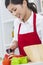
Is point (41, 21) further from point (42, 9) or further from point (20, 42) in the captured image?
point (42, 9)

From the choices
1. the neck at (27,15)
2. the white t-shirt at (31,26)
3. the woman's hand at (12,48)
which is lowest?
the woman's hand at (12,48)

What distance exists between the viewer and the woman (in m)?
1.25

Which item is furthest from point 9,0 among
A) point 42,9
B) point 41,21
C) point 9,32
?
point 9,32

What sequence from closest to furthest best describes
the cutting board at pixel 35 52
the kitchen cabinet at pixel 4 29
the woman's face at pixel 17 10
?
the cutting board at pixel 35 52, the woman's face at pixel 17 10, the kitchen cabinet at pixel 4 29

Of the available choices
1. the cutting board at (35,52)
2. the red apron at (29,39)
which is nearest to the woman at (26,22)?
the red apron at (29,39)

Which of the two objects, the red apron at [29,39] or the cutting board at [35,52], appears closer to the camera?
the cutting board at [35,52]

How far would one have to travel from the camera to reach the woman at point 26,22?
1.25 m

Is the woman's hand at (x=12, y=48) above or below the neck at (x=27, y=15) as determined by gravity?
below

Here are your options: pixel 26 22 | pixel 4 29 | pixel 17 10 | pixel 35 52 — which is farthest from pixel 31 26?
pixel 4 29

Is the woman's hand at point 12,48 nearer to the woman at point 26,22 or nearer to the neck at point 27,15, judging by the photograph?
the woman at point 26,22

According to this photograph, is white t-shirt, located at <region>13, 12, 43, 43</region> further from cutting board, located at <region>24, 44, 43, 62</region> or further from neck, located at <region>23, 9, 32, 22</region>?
cutting board, located at <region>24, 44, 43, 62</region>

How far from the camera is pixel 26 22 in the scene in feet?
4.36

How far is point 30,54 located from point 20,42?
0.40 m

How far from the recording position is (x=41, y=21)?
1.25 m
